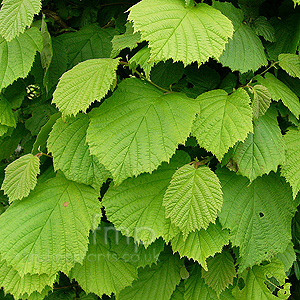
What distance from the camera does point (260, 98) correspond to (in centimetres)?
117

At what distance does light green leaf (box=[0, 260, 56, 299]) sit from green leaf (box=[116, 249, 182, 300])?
381 mm

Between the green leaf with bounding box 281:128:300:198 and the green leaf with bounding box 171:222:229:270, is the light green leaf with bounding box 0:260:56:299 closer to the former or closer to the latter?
the green leaf with bounding box 171:222:229:270

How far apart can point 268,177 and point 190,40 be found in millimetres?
684

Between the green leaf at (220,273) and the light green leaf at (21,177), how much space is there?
2.76ft

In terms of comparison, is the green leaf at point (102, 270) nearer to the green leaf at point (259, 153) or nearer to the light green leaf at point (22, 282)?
the light green leaf at point (22, 282)

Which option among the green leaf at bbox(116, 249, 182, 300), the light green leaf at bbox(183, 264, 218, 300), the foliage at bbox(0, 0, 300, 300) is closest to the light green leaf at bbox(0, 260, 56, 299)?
the foliage at bbox(0, 0, 300, 300)

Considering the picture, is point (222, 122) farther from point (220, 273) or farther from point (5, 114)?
point (5, 114)

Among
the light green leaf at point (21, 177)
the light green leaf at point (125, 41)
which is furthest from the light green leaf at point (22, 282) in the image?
the light green leaf at point (125, 41)

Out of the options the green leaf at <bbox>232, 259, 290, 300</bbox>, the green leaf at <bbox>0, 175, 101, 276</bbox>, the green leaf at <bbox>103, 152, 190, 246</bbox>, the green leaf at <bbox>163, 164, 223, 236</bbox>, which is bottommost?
the green leaf at <bbox>232, 259, 290, 300</bbox>

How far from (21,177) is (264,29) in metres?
1.15

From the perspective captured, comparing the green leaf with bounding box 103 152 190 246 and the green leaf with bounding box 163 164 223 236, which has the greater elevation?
the green leaf with bounding box 163 164 223 236

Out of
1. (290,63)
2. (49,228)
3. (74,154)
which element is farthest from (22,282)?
(290,63)

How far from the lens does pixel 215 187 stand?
3.79ft

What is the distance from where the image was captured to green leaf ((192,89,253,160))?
113 centimetres
